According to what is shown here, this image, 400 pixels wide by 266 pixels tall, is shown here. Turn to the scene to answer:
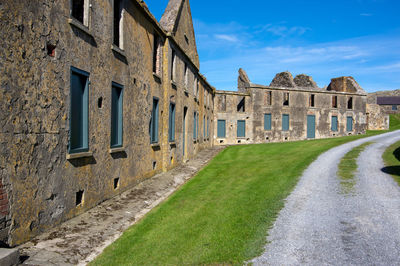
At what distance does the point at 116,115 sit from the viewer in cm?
898

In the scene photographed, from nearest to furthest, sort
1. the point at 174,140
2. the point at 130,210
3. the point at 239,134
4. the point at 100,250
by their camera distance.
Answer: the point at 100,250 < the point at 130,210 < the point at 174,140 < the point at 239,134

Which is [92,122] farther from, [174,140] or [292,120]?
[292,120]

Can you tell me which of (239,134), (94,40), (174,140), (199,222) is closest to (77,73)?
(94,40)

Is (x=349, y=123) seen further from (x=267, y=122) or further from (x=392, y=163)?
(x=392, y=163)

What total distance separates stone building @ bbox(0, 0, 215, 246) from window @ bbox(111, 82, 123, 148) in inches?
1.1

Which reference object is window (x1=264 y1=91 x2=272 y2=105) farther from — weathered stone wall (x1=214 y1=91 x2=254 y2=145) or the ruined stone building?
the ruined stone building

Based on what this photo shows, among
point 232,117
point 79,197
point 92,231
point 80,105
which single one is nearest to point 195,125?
point 232,117

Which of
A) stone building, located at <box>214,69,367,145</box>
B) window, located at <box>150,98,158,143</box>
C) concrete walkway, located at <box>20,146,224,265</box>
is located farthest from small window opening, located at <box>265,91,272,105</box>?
concrete walkway, located at <box>20,146,224,265</box>

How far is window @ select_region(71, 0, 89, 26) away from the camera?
7223 millimetres

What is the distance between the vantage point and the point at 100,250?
18.2 ft

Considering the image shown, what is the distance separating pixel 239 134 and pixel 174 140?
788 inches

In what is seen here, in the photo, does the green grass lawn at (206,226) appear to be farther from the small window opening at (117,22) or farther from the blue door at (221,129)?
the blue door at (221,129)

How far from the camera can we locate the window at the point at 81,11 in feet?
23.7

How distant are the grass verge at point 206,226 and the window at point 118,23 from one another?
16.5 ft
